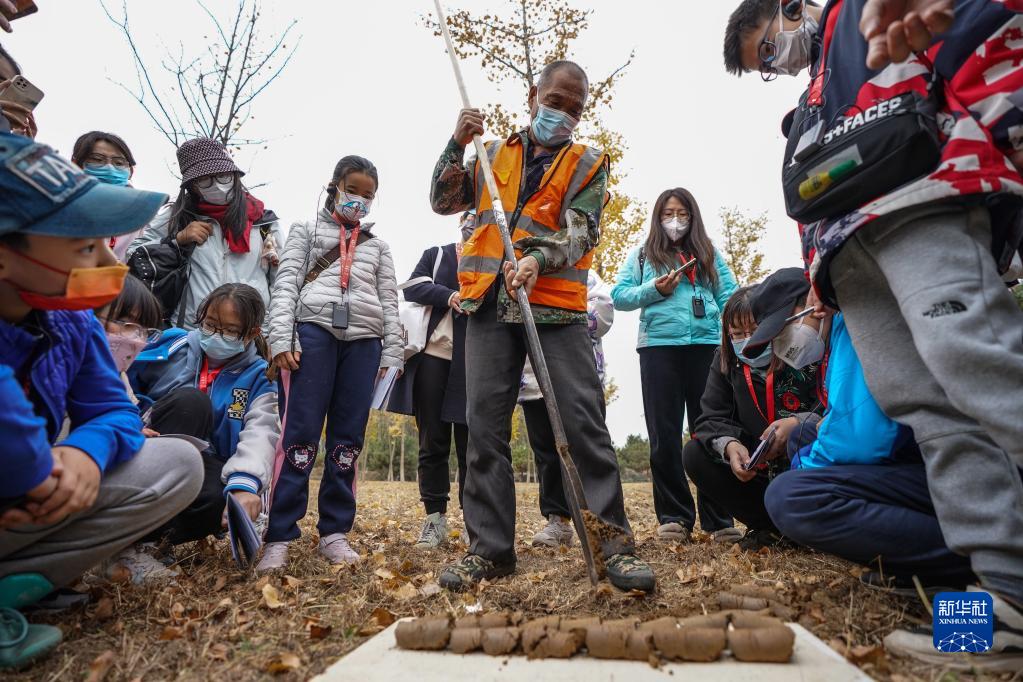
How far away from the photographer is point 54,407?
1.95 meters

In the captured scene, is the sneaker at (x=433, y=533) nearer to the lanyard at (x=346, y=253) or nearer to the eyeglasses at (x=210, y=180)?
the lanyard at (x=346, y=253)

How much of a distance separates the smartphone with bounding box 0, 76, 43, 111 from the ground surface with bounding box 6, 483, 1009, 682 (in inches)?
85.3

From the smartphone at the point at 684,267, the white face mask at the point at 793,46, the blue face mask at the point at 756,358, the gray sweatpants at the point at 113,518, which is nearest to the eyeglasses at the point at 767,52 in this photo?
the white face mask at the point at 793,46

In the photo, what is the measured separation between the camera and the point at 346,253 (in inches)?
140

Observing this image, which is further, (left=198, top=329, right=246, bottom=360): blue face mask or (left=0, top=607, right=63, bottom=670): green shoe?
(left=198, top=329, right=246, bottom=360): blue face mask

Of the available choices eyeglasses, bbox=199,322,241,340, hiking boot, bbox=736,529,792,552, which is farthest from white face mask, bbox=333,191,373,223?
hiking boot, bbox=736,529,792,552

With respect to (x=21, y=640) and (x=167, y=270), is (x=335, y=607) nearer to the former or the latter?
(x=21, y=640)

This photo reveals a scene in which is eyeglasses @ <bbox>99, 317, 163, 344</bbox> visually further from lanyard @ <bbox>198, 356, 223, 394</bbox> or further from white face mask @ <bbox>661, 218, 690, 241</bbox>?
white face mask @ <bbox>661, 218, 690, 241</bbox>

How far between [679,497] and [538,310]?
185cm

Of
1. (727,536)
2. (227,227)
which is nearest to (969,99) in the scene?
(727,536)

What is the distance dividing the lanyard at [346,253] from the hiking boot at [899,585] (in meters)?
2.70

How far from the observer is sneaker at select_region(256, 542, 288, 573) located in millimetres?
2838

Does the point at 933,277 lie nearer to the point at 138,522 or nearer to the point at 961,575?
the point at 961,575

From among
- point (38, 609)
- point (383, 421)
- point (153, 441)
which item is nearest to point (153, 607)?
point (38, 609)
